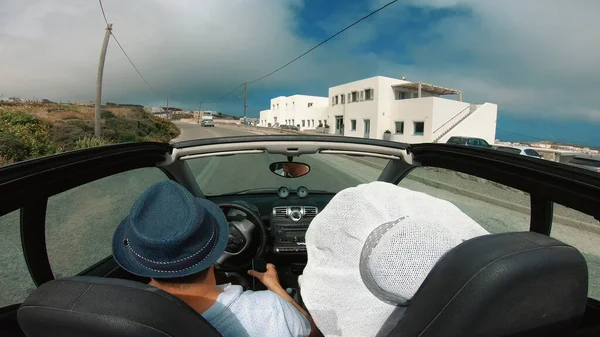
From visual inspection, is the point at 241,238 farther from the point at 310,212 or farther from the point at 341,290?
the point at 341,290

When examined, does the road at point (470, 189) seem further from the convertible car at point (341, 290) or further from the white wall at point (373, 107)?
the white wall at point (373, 107)

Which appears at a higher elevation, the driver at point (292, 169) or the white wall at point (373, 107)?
the white wall at point (373, 107)

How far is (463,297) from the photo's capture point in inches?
38.6

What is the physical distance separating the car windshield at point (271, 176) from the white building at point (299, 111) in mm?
49563

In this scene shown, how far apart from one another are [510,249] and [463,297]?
0.19 m

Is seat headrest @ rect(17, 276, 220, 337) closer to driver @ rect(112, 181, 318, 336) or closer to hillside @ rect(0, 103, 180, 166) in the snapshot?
driver @ rect(112, 181, 318, 336)

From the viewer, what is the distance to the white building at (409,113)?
114 ft

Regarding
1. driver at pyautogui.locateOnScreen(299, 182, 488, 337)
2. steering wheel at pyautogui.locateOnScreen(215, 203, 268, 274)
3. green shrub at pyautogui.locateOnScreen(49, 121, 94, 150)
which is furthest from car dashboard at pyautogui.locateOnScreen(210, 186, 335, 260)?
green shrub at pyautogui.locateOnScreen(49, 121, 94, 150)

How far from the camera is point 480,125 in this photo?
37.4 m

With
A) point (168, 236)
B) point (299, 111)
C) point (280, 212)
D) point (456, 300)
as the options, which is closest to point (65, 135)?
point (280, 212)

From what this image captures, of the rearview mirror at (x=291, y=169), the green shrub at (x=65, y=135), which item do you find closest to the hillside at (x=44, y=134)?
the green shrub at (x=65, y=135)

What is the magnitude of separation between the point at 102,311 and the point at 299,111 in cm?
7000

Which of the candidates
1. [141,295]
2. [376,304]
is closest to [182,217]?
[141,295]

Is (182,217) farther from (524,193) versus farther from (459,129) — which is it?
(459,129)
